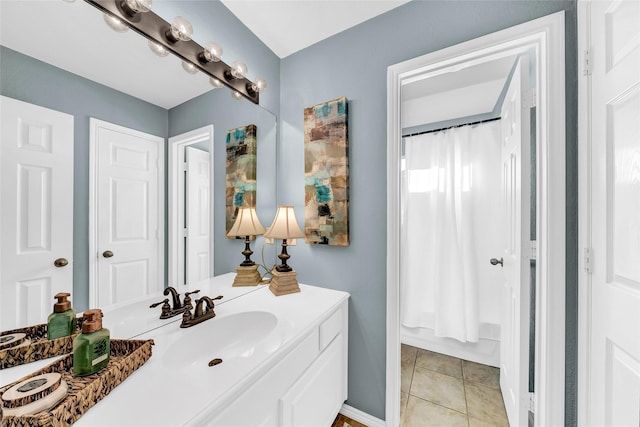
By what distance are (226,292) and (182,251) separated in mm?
357

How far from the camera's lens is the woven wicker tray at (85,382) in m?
0.46

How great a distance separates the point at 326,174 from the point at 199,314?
0.99 metres

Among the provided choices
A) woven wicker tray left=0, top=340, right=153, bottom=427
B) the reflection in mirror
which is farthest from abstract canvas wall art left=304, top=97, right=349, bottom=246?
woven wicker tray left=0, top=340, right=153, bottom=427

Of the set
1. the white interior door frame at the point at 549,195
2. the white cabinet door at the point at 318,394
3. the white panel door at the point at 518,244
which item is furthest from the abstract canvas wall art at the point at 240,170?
the white panel door at the point at 518,244

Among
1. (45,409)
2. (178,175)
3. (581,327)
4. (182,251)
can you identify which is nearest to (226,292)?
(182,251)

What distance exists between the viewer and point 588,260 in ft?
3.08

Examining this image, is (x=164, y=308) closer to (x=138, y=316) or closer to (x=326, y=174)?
(x=138, y=316)

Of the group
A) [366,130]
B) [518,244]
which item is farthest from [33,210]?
[518,244]

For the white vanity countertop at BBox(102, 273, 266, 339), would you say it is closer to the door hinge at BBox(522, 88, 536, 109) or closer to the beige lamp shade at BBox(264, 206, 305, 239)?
the beige lamp shade at BBox(264, 206, 305, 239)

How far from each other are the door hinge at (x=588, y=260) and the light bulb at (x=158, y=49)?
188 centimetres

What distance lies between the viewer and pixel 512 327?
1384mm

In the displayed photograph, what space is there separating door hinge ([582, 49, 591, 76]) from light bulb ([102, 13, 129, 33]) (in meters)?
1.74

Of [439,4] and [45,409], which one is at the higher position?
[439,4]

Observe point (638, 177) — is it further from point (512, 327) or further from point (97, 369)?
point (97, 369)
